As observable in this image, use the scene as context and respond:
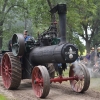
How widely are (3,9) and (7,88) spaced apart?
1824 centimetres

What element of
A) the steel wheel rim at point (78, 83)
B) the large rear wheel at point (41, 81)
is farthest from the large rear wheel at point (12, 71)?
the steel wheel rim at point (78, 83)

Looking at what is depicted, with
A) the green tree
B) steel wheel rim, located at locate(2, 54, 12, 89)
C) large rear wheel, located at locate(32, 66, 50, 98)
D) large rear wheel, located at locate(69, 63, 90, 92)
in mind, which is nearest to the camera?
large rear wheel, located at locate(32, 66, 50, 98)

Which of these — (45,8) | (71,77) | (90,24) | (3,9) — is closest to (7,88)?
(71,77)

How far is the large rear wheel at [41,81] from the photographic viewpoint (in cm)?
670

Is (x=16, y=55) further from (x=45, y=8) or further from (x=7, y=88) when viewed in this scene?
(x=45, y=8)

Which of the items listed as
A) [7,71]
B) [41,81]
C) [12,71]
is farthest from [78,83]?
[7,71]

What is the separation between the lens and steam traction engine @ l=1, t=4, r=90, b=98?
22.2 feet

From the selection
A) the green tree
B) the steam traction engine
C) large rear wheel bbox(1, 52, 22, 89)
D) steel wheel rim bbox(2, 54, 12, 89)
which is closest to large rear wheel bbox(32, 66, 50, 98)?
the steam traction engine

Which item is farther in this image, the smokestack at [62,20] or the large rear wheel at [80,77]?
the large rear wheel at [80,77]

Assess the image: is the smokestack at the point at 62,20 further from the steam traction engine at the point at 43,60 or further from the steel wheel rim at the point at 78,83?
the steel wheel rim at the point at 78,83

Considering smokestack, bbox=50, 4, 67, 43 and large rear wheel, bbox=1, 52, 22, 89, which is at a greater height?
smokestack, bbox=50, 4, 67, 43

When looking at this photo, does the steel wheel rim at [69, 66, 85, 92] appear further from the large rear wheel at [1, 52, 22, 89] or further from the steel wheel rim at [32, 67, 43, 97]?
the large rear wheel at [1, 52, 22, 89]

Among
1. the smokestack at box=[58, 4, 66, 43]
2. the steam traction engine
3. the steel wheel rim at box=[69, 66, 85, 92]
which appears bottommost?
the steel wheel rim at box=[69, 66, 85, 92]

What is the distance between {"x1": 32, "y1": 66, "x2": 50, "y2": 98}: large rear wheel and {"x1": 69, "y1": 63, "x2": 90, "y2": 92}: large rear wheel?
1131 millimetres
